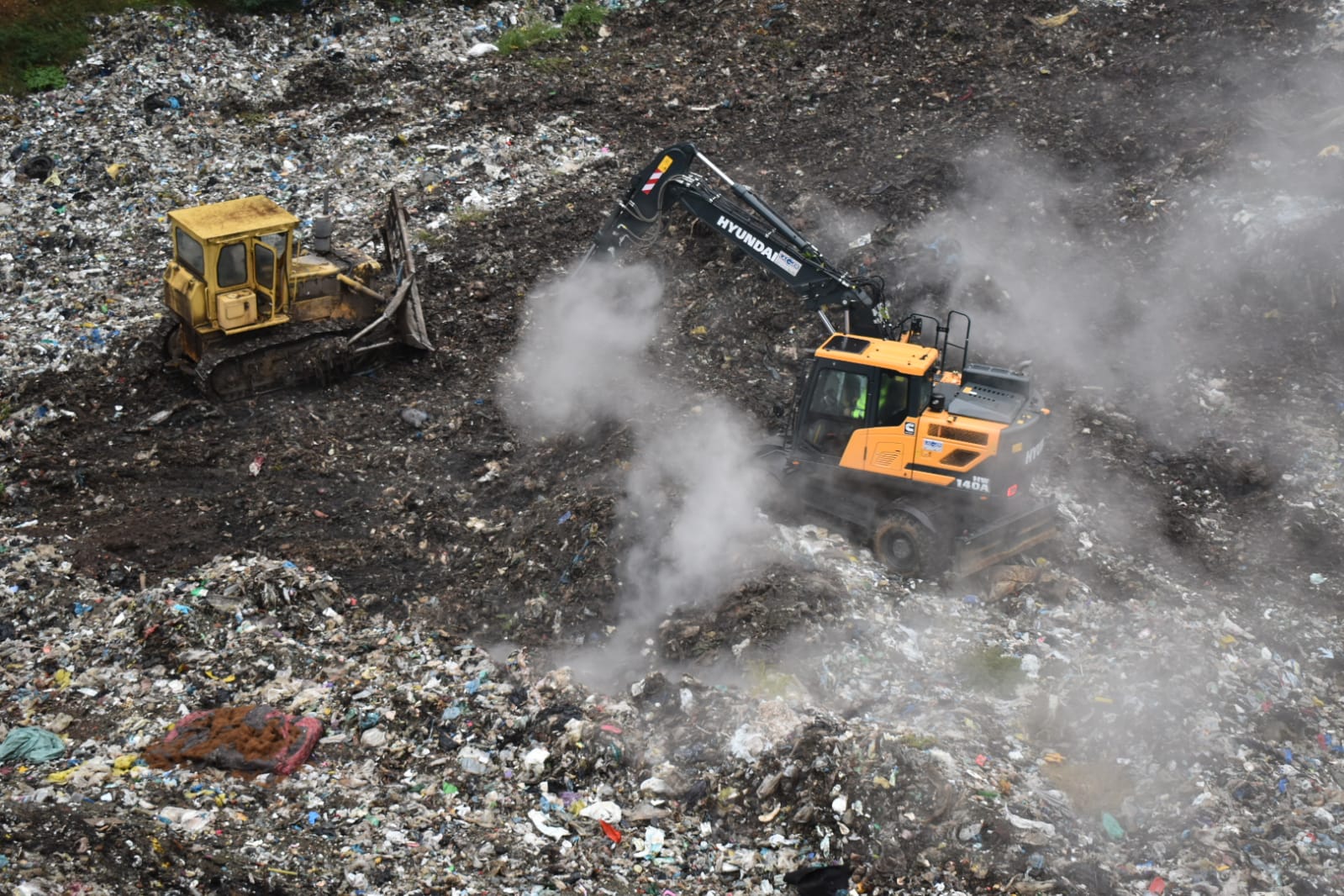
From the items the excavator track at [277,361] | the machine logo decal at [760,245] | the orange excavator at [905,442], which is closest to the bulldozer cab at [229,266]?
the excavator track at [277,361]

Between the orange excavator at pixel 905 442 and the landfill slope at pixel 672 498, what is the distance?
0.29m

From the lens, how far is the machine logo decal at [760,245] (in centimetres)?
920

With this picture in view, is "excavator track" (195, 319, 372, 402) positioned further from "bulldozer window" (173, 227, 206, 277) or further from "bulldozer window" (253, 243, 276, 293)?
"bulldozer window" (173, 227, 206, 277)

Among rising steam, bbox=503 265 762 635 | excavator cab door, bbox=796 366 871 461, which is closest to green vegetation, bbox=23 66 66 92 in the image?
rising steam, bbox=503 265 762 635

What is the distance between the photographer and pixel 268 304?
10508 millimetres

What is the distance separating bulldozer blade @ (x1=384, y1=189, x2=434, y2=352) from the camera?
431 inches

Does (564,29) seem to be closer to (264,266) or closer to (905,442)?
(264,266)

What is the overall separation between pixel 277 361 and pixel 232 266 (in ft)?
3.01

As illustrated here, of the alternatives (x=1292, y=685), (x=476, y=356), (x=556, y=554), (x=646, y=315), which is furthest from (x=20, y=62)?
(x=1292, y=685)

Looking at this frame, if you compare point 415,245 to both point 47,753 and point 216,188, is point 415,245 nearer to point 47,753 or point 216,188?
point 216,188

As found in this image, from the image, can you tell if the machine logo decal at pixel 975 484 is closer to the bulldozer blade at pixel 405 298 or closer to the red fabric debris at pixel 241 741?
the red fabric debris at pixel 241 741

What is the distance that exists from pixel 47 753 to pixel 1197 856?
6.26 metres

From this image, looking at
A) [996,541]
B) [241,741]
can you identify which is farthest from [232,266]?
[996,541]

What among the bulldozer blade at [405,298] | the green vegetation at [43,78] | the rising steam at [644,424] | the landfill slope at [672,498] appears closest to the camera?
the landfill slope at [672,498]
